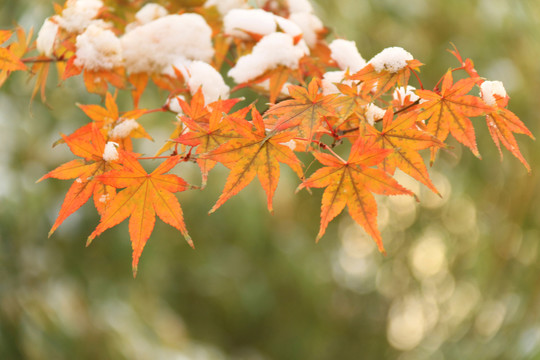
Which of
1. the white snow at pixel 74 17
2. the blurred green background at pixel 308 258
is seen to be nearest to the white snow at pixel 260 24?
the white snow at pixel 74 17

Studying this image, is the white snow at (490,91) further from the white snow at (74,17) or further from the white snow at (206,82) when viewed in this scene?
the white snow at (74,17)

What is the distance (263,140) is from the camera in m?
0.44

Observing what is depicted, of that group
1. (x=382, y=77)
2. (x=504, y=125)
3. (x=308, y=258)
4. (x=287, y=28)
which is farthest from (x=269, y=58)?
(x=308, y=258)

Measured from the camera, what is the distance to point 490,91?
0.48 metres

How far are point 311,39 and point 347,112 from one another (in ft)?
1.20

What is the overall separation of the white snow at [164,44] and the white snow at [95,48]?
41 millimetres

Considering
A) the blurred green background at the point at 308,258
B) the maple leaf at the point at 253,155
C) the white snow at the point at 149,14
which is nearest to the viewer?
the maple leaf at the point at 253,155

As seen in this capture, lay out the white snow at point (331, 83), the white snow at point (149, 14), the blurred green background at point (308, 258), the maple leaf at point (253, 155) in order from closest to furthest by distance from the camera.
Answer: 1. the maple leaf at point (253, 155)
2. the white snow at point (331, 83)
3. the white snow at point (149, 14)
4. the blurred green background at point (308, 258)

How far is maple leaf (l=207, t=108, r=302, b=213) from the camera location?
447mm

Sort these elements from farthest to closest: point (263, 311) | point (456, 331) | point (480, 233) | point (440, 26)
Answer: point (263, 311) < point (456, 331) < point (480, 233) < point (440, 26)

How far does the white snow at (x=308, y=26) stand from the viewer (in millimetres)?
775

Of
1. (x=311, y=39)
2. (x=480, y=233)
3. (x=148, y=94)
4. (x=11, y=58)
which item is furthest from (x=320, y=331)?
(x=11, y=58)

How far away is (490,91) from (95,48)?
481 mm

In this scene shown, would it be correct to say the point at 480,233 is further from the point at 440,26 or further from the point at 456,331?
the point at 440,26
